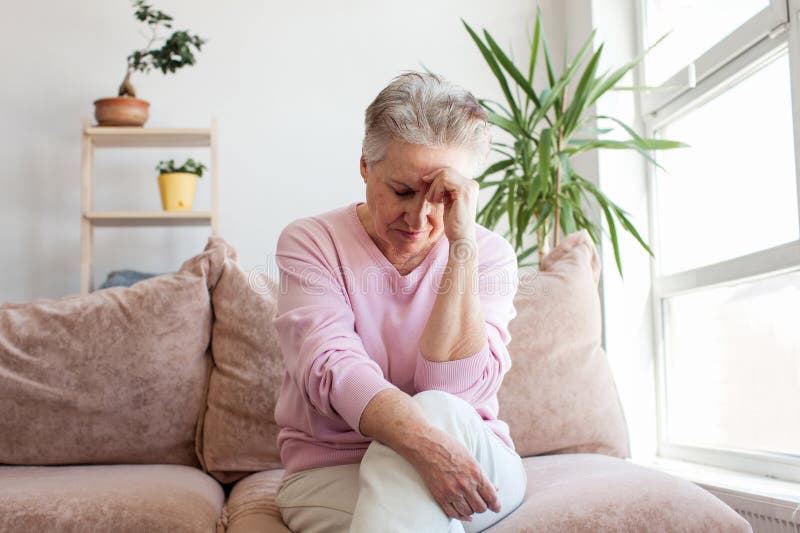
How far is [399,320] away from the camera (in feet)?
5.05

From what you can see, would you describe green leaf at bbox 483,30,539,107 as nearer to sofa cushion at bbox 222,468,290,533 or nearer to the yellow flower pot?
the yellow flower pot

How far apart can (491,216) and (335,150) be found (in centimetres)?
81

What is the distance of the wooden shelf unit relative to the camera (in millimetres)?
2975

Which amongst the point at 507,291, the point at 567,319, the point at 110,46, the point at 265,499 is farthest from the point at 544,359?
the point at 110,46

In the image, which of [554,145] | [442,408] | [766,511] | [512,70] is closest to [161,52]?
[512,70]

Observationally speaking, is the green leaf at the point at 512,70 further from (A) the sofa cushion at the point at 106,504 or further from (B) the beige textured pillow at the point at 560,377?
(A) the sofa cushion at the point at 106,504

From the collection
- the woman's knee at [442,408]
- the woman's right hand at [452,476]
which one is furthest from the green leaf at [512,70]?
the woman's right hand at [452,476]

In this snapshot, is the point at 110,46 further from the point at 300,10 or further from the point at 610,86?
the point at 610,86

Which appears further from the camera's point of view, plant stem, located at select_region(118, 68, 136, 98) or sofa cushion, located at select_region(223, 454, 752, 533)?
plant stem, located at select_region(118, 68, 136, 98)

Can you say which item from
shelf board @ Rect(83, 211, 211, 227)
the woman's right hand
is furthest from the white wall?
→ the woman's right hand

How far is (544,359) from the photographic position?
1952 millimetres

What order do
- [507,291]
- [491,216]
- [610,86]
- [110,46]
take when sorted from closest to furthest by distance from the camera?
[507,291] < [610,86] < [491,216] < [110,46]

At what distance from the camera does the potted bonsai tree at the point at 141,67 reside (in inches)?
118

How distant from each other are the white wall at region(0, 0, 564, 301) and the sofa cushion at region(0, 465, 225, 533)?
5.29ft
